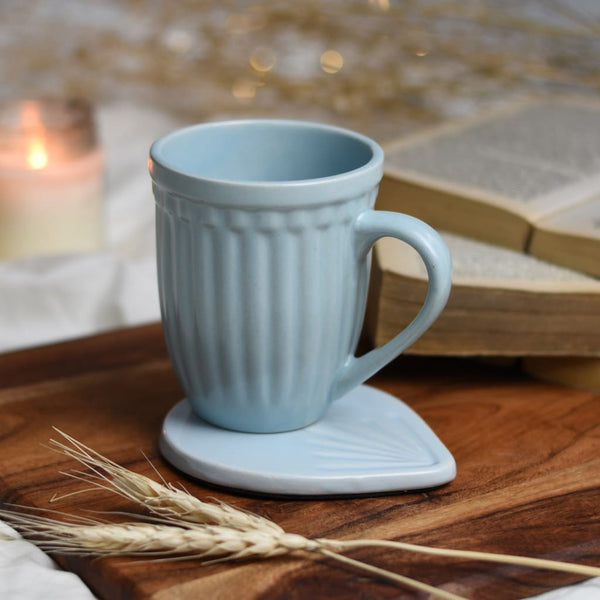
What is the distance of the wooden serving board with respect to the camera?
438 mm

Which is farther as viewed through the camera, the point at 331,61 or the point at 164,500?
the point at 331,61

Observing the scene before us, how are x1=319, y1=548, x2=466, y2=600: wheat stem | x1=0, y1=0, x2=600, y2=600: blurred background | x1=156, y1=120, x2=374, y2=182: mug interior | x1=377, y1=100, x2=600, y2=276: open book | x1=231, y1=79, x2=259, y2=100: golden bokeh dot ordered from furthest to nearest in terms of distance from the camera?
x1=231, y1=79, x2=259, y2=100: golden bokeh dot < x1=0, y1=0, x2=600, y2=600: blurred background < x1=377, y1=100, x2=600, y2=276: open book < x1=156, y1=120, x2=374, y2=182: mug interior < x1=319, y1=548, x2=466, y2=600: wheat stem

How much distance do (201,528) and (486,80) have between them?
922mm

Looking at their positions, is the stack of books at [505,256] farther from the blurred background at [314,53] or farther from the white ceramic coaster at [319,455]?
the blurred background at [314,53]

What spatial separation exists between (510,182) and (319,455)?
290 mm

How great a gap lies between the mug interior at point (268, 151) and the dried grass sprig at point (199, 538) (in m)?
0.18

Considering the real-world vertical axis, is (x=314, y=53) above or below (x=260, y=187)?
below

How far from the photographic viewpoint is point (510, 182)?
0.69 metres

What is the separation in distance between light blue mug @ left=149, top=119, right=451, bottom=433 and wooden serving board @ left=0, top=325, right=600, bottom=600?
0.20 ft

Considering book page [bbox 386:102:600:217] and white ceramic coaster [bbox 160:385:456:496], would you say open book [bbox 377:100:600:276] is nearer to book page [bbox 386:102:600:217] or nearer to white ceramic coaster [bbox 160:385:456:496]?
book page [bbox 386:102:600:217]

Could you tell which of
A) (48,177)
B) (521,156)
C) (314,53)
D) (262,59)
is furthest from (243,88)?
(521,156)

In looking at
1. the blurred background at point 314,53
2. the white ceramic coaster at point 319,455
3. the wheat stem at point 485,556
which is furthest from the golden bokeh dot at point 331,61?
the wheat stem at point 485,556

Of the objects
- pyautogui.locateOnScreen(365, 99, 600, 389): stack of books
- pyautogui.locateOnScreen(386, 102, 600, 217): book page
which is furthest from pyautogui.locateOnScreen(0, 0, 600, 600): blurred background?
pyautogui.locateOnScreen(365, 99, 600, 389): stack of books

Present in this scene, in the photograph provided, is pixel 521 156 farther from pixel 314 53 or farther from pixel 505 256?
pixel 314 53
